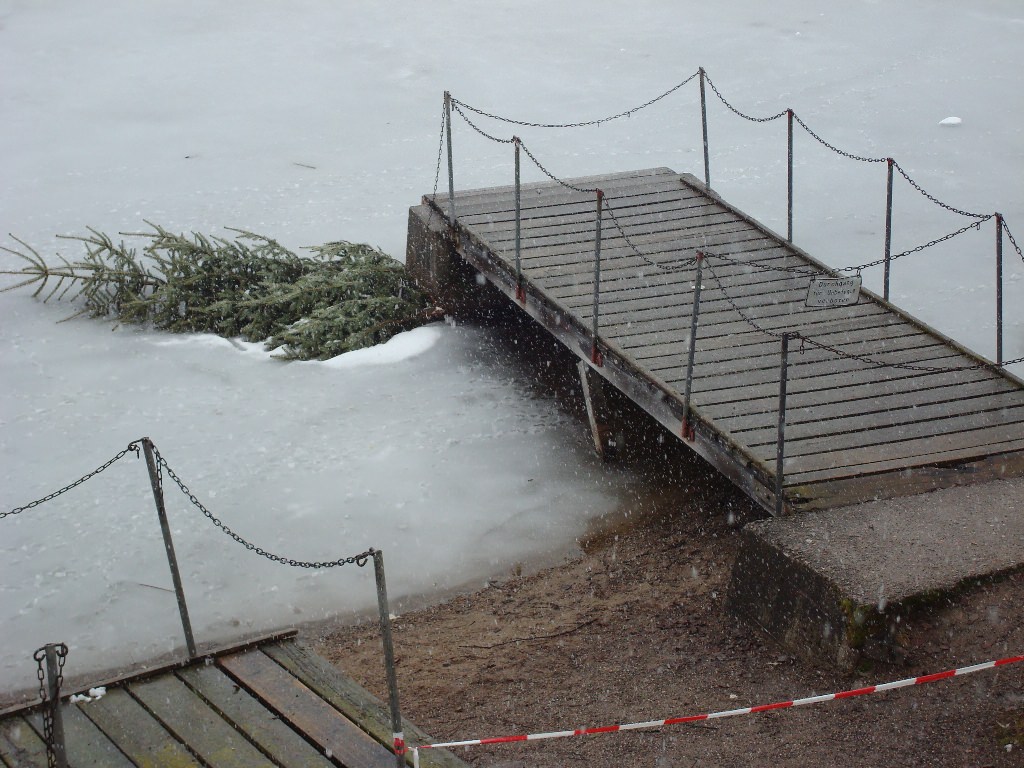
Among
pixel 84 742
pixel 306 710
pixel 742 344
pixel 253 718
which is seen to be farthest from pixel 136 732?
pixel 742 344

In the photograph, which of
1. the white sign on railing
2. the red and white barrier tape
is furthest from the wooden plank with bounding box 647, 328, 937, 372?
the red and white barrier tape

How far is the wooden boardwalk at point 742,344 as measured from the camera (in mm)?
7598

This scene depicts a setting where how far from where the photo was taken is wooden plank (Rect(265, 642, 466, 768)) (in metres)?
5.64

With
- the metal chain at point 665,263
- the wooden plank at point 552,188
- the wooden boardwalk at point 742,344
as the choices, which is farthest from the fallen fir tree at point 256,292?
the metal chain at point 665,263

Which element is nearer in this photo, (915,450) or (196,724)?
(196,724)

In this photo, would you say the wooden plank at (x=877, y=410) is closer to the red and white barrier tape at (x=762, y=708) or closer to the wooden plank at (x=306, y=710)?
the red and white barrier tape at (x=762, y=708)

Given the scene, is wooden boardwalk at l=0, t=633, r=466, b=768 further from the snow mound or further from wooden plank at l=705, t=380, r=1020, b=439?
the snow mound

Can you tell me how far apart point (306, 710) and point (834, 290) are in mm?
4574

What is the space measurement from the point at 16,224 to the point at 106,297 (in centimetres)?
290

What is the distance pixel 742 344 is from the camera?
9.12 m

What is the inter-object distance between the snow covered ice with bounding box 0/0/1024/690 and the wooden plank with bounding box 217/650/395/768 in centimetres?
188

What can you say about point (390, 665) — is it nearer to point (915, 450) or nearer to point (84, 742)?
point (84, 742)

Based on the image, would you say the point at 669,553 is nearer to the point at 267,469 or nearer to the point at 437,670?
the point at 437,670

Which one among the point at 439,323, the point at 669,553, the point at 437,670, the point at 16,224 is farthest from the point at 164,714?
the point at 16,224
